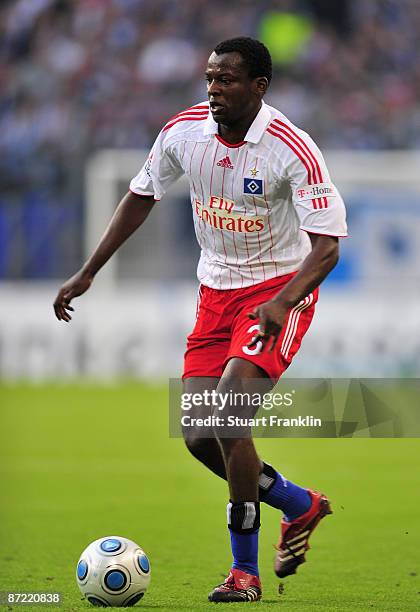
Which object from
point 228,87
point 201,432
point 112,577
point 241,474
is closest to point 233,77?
point 228,87

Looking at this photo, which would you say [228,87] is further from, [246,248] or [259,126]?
[246,248]

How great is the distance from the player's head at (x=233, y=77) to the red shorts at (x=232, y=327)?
0.81 m

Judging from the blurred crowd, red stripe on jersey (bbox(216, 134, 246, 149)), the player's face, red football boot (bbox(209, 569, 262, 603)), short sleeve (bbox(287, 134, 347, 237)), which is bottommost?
red football boot (bbox(209, 569, 262, 603))

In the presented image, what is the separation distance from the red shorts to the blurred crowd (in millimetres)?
13053

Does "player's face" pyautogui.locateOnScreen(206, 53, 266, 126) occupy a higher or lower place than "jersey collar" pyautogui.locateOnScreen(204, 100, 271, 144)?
higher

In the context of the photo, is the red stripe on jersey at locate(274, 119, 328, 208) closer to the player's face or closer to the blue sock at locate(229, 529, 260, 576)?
the player's face

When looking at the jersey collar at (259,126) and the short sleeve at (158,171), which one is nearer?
the jersey collar at (259,126)

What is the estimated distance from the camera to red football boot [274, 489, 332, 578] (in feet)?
19.2

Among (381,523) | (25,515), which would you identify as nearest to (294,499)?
(381,523)

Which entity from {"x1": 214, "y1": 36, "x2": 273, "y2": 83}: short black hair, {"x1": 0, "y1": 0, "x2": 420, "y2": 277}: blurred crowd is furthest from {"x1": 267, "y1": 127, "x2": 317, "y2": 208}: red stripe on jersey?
{"x1": 0, "y1": 0, "x2": 420, "y2": 277}: blurred crowd

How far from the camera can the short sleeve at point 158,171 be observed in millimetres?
5785

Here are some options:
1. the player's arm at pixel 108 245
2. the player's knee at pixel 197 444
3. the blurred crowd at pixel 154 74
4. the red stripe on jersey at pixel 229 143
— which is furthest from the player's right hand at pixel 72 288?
the blurred crowd at pixel 154 74

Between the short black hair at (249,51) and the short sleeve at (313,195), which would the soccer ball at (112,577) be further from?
the short black hair at (249,51)

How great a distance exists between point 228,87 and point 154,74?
50.8ft
